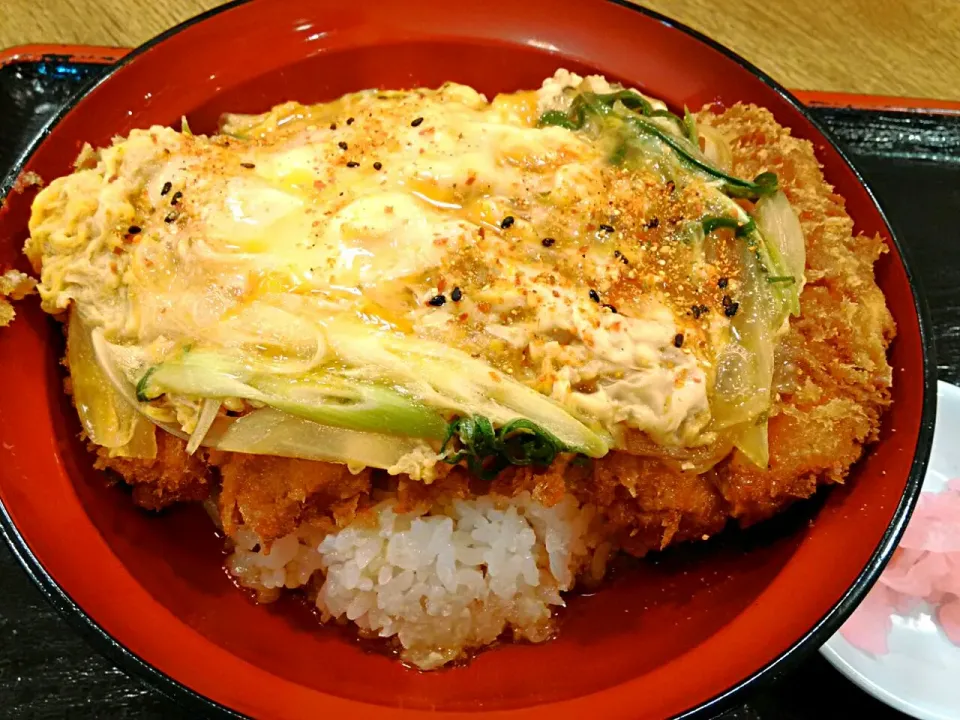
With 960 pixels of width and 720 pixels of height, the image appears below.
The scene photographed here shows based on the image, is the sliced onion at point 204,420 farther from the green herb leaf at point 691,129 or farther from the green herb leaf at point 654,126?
the green herb leaf at point 691,129

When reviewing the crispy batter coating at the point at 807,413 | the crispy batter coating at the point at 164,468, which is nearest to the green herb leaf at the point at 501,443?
the crispy batter coating at the point at 807,413

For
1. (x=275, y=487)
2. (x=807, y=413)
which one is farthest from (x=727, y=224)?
(x=275, y=487)

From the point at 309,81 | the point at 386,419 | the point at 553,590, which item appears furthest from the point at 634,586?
the point at 309,81

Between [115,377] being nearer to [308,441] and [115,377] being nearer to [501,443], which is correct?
[308,441]

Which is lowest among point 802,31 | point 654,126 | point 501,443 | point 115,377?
point 115,377

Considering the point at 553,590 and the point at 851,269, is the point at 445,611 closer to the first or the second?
the point at 553,590
